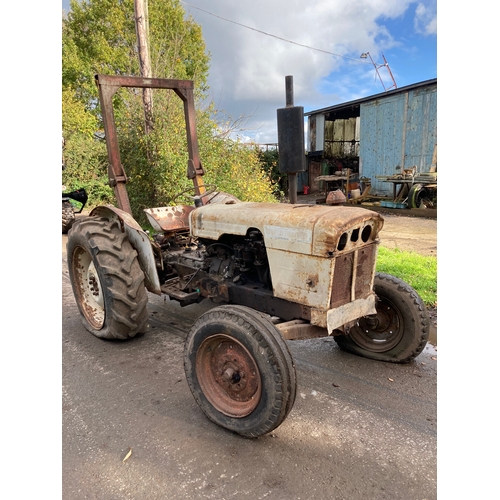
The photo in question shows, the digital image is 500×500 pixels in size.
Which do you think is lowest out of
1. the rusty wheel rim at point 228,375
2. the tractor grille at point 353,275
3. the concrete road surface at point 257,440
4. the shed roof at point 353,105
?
the concrete road surface at point 257,440

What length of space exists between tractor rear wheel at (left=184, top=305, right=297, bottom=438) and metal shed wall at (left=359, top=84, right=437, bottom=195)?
1295cm

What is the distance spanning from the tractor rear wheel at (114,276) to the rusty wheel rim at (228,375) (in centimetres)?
114

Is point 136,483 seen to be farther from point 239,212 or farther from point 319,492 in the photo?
point 239,212

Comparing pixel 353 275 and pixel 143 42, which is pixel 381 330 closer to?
pixel 353 275

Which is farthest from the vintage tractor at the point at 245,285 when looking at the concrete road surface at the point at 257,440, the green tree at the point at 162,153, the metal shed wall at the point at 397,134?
the metal shed wall at the point at 397,134

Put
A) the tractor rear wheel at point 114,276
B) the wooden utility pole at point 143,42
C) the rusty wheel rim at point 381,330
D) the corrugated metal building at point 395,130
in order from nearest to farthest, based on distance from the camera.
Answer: the rusty wheel rim at point 381,330 < the tractor rear wheel at point 114,276 < the wooden utility pole at point 143,42 < the corrugated metal building at point 395,130

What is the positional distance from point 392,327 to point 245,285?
4.07 ft

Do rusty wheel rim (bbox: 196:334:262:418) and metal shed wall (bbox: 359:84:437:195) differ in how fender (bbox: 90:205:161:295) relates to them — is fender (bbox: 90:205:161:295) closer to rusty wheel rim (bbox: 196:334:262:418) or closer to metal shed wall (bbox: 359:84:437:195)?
rusty wheel rim (bbox: 196:334:262:418)

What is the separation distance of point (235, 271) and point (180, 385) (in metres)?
0.96

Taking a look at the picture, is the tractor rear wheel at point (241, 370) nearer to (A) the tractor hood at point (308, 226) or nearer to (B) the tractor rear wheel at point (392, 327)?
(A) the tractor hood at point (308, 226)

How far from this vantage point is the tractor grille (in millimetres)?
2707

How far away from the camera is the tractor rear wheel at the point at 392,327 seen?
126 inches

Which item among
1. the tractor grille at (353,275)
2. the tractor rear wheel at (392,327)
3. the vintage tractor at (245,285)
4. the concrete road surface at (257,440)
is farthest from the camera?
the tractor rear wheel at (392,327)

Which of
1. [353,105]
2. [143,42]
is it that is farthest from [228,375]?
[353,105]
